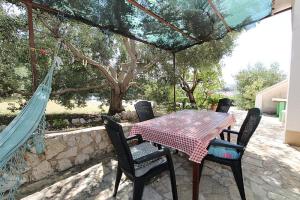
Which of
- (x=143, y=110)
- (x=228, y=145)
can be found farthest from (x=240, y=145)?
(x=143, y=110)

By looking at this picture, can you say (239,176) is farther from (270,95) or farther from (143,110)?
(270,95)

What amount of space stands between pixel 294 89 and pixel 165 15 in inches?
126

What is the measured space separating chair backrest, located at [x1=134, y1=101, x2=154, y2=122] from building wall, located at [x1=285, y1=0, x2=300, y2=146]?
305 centimetres

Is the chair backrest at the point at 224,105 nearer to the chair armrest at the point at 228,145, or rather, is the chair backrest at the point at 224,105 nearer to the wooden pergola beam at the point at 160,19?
the wooden pergola beam at the point at 160,19

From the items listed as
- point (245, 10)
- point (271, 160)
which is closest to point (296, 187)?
point (271, 160)

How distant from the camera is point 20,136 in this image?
1895 millimetres

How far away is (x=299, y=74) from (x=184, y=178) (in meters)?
3.36

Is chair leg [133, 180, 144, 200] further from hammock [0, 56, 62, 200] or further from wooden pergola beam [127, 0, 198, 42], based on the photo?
wooden pergola beam [127, 0, 198, 42]

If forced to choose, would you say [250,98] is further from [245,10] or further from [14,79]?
[14,79]

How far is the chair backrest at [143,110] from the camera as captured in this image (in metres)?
3.55

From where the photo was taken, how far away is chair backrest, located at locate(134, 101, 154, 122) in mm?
3555

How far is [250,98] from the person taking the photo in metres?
10.2

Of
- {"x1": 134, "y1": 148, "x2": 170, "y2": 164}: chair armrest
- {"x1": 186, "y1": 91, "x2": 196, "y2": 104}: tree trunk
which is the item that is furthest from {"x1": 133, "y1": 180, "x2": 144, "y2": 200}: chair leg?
{"x1": 186, "y1": 91, "x2": 196, "y2": 104}: tree trunk

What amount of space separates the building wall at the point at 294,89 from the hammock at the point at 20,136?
4.53 meters
